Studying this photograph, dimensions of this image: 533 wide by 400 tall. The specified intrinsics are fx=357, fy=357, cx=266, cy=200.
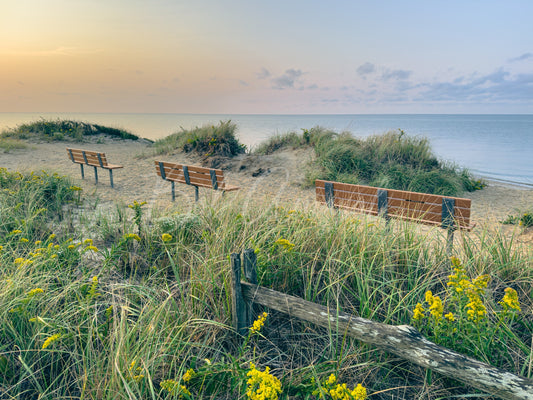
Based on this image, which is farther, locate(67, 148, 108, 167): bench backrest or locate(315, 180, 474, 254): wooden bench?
locate(67, 148, 108, 167): bench backrest

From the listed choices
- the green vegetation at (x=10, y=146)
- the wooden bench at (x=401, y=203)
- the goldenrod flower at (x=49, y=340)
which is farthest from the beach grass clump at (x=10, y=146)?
the goldenrod flower at (x=49, y=340)

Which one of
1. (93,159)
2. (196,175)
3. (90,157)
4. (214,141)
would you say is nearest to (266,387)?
(196,175)

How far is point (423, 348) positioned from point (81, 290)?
7.61 feet

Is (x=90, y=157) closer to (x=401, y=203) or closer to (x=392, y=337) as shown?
(x=401, y=203)

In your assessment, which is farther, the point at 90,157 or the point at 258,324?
the point at 90,157

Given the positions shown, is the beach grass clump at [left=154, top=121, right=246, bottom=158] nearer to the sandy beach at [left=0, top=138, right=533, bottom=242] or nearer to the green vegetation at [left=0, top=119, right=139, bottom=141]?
the sandy beach at [left=0, top=138, right=533, bottom=242]

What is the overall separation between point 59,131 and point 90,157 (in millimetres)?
10797

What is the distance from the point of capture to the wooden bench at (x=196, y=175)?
688cm

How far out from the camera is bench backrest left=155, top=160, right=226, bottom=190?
271 inches

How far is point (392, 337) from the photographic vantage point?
6.23 feet

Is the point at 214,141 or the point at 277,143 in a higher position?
the point at 214,141

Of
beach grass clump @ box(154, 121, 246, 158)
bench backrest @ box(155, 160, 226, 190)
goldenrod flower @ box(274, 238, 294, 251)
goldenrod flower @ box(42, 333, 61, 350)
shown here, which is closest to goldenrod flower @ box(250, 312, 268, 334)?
goldenrod flower @ box(274, 238, 294, 251)

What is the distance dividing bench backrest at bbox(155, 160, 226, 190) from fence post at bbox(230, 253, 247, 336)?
4.42 meters

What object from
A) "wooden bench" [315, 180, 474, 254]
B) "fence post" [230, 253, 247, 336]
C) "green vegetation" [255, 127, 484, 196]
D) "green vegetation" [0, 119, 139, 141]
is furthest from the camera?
"green vegetation" [0, 119, 139, 141]
